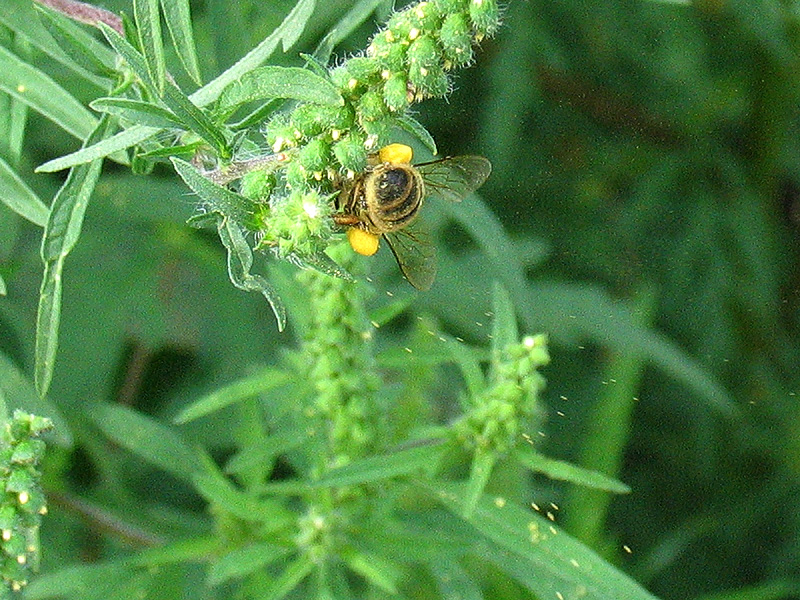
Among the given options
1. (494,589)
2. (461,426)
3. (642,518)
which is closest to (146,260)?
(494,589)

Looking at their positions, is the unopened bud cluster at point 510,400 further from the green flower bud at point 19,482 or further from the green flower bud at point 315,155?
the green flower bud at point 19,482

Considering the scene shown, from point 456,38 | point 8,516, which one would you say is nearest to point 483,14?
point 456,38

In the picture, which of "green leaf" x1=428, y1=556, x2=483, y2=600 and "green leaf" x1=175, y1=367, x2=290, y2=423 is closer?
"green leaf" x1=175, y1=367, x2=290, y2=423

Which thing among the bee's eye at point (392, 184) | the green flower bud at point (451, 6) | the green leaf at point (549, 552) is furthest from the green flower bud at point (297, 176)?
the green leaf at point (549, 552)

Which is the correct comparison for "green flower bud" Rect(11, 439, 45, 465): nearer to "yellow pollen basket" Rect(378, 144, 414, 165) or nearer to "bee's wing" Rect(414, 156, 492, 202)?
"yellow pollen basket" Rect(378, 144, 414, 165)

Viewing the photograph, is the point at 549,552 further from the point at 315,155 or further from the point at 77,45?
the point at 77,45

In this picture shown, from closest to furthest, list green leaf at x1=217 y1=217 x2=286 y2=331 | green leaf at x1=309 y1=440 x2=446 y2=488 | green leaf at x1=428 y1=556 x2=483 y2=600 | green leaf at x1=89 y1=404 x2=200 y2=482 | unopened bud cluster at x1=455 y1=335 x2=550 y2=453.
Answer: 1. green leaf at x1=217 y1=217 x2=286 y2=331
2. unopened bud cluster at x1=455 y1=335 x2=550 y2=453
3. green leaf at x1=309 y1=440 x2=446 y2=488
4. green leaf at x1=428 y1=556 x2=483 y2=600
5. green leaf at x1=89 y1=404 x2=200 y2=482

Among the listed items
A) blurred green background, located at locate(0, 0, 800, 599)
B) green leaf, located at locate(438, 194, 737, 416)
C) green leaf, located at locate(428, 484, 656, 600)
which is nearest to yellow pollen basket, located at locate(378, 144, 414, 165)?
green leaf, located at locate(428, 484, 656, 600)
